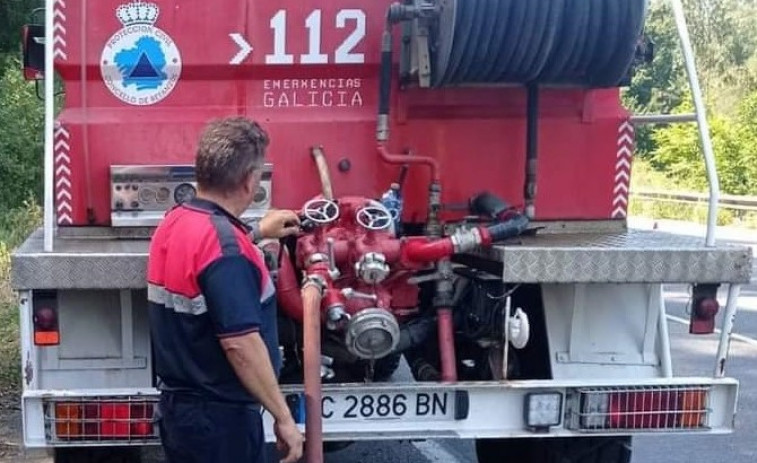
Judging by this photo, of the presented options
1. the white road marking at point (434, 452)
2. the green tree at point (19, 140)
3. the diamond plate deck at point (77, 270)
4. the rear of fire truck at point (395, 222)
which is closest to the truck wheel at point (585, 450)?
the rear of fire truck at point (395, 222)

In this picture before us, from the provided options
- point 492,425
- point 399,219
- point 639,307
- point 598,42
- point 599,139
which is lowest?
point 492,425

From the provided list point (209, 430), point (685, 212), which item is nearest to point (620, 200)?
point (209, 430)

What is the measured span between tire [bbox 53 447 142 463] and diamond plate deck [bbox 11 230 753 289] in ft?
2.85

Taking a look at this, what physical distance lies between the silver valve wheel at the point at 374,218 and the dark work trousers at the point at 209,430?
48.2 inches

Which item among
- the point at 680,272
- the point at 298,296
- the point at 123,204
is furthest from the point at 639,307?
the point at 123,204

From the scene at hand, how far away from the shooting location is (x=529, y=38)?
4820mm

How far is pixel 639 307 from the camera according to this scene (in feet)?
17.2

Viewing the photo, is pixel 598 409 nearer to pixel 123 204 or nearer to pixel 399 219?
pixel 399 219

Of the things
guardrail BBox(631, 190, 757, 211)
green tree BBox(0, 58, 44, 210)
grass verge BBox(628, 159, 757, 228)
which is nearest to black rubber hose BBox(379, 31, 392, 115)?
green tree BBox(0, 58, 44, 210)

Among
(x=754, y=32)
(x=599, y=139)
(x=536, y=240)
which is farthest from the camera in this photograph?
(x=754, y=32)

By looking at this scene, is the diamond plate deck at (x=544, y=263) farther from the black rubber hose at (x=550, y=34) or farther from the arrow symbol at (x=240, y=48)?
the arrow symbol at (x=240, y=48)

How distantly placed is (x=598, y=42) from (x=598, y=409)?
1520 mm

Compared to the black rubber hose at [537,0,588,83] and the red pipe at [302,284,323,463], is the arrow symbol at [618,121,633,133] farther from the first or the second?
the red pipe at [302,284,323,463]

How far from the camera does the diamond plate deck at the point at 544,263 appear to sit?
4449 mm
